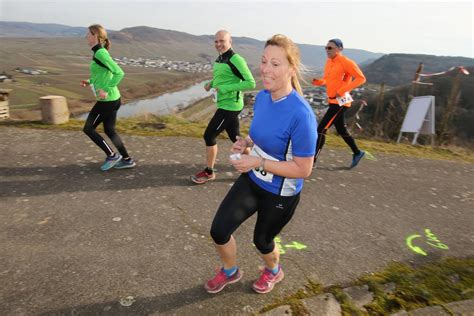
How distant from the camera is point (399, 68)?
474ft

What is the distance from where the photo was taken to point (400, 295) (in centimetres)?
305

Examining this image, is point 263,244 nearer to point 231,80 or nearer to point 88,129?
point 231,80

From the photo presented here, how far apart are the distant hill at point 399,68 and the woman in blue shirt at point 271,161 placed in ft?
412

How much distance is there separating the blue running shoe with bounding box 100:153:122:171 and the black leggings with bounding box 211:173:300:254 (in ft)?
11.6

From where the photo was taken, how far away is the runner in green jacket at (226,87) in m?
4.74

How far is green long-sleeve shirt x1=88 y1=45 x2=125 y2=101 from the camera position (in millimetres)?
5051

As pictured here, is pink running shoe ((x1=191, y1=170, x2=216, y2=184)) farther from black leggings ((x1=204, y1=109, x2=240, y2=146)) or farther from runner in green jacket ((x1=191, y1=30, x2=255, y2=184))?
black leggings ((x1=204, y1=109, x2=240, y2=146))

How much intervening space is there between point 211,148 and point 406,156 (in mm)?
5423

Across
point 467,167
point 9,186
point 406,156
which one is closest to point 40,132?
point 9,186

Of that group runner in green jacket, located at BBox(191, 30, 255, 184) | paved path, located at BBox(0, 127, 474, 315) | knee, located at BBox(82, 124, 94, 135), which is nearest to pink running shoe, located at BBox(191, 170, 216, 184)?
runner in green jacket, located at BBox(191, 30, 255, 184)

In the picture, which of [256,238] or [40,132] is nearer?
[256,238]

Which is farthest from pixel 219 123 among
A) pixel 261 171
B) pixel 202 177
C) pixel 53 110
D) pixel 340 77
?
pixel 53 110

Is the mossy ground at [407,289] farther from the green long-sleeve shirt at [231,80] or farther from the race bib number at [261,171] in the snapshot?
the green long-sleeve shirt at [231,80]

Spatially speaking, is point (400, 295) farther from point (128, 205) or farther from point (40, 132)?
point (40, 132)
